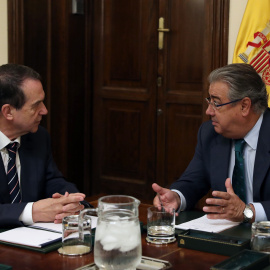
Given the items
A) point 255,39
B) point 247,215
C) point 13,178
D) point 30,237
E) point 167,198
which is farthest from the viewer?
point 255,39

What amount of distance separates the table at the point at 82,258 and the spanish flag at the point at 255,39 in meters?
2.61

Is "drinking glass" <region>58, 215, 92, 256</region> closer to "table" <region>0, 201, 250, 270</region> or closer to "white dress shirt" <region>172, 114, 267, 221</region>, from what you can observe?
"table" <region>0, 201, 250, 270</region>

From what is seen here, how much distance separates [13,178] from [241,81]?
117 cm

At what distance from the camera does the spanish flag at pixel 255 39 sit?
14.5 ft

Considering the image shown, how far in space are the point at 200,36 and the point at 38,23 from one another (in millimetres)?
1403

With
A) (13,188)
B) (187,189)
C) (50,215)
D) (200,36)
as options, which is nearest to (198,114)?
(200,36)

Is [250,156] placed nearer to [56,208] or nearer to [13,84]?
[56,208]

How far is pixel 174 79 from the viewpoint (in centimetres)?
527

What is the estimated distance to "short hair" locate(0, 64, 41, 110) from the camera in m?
2.81

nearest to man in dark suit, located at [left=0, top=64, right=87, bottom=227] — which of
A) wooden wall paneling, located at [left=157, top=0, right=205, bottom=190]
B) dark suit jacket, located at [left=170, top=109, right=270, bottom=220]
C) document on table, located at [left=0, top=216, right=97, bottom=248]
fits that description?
document on table, located at [left=0, top=216, right=97, bottom=248]

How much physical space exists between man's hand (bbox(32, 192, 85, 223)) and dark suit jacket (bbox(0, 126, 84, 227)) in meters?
0.37

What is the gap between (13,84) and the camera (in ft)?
9.27

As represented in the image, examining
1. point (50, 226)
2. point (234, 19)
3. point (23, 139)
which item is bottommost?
point (50, 226)

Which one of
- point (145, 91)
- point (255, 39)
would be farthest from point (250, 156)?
point (145, 91)
